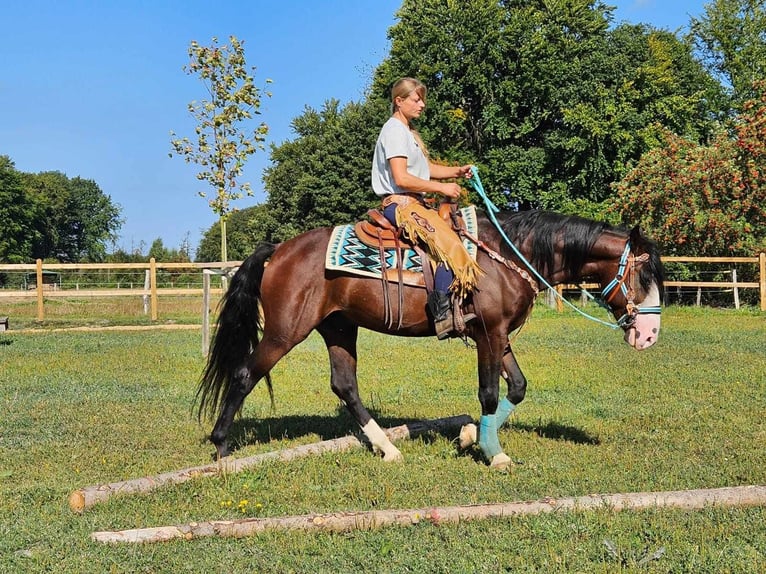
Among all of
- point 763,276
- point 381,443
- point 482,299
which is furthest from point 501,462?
point 763,276

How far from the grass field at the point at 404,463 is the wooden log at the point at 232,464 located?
0.28ft

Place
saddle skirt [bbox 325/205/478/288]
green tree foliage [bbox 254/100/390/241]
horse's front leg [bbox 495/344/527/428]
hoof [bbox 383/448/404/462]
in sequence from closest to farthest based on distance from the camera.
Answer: saddle skirt [bbox 325/205/478/288], hoof [bbox 383/448/404/462], horse's front leg [bbox 495/344/527/428], green tree foliage [bbox 254/100/390/241]

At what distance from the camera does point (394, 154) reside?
5.82m

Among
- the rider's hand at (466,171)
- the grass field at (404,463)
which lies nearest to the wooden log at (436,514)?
the grass field at (404,463)

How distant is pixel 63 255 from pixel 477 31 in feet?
225

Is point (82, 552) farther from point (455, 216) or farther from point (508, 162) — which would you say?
point (508, 162)

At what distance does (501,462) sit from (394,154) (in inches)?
108

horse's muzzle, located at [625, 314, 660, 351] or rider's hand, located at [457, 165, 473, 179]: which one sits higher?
rider's hand, located at [457, 165, 473, 179]

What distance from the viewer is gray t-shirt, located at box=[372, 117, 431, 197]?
584 cm

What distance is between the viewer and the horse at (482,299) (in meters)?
5.86

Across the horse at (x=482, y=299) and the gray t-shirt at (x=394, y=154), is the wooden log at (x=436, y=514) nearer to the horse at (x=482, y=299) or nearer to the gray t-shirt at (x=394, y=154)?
the horse at (x=482, y=299)

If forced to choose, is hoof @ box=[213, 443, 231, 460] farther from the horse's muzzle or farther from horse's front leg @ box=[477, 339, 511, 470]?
the horse's muzzle

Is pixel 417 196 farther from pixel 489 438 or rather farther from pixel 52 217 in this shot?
pixel 52 217

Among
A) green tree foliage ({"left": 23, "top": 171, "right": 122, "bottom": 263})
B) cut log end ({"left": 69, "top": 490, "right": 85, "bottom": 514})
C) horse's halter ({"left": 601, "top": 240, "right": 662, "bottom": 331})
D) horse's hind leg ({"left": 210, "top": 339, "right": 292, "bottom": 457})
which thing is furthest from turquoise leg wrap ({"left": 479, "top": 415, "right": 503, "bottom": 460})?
green tree foliage ({"left": 23, "top": 171, "right": 122, "bottom": 263})
